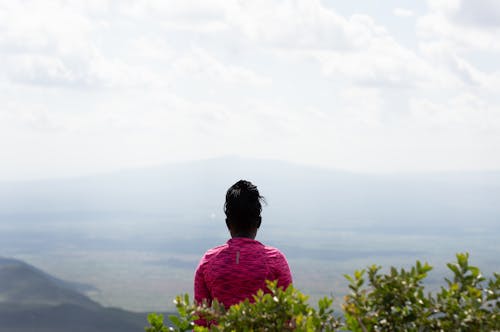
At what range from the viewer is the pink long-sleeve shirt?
4395 millimetres

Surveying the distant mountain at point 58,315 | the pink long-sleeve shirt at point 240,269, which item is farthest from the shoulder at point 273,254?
the distant mountain at point 58,315

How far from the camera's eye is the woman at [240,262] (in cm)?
439

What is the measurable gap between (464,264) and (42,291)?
693 feet

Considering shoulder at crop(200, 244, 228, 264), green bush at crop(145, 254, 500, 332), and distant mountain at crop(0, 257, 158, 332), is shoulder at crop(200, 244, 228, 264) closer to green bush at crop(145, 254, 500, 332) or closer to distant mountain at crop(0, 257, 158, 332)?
green bush at crop(145, 254, 500, 332)

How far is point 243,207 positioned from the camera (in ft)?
14.9

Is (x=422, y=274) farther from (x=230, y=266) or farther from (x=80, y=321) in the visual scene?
(x=80, y=321)

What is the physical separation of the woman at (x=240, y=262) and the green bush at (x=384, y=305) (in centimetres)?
72

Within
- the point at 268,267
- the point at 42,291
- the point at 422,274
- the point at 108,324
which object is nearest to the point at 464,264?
the point at 422,274

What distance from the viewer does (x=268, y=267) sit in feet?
14.5

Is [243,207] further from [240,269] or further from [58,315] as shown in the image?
[58,315]

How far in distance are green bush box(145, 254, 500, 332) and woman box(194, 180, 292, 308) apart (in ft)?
2.38

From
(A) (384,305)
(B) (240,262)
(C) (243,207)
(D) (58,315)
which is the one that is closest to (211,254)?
(B) (240,262)

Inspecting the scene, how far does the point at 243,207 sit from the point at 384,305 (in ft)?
4.51

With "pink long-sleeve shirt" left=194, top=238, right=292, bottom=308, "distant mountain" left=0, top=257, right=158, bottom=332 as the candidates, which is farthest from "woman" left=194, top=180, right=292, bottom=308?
"distant mountain" left=0, top=257, right=158, bottom=332
